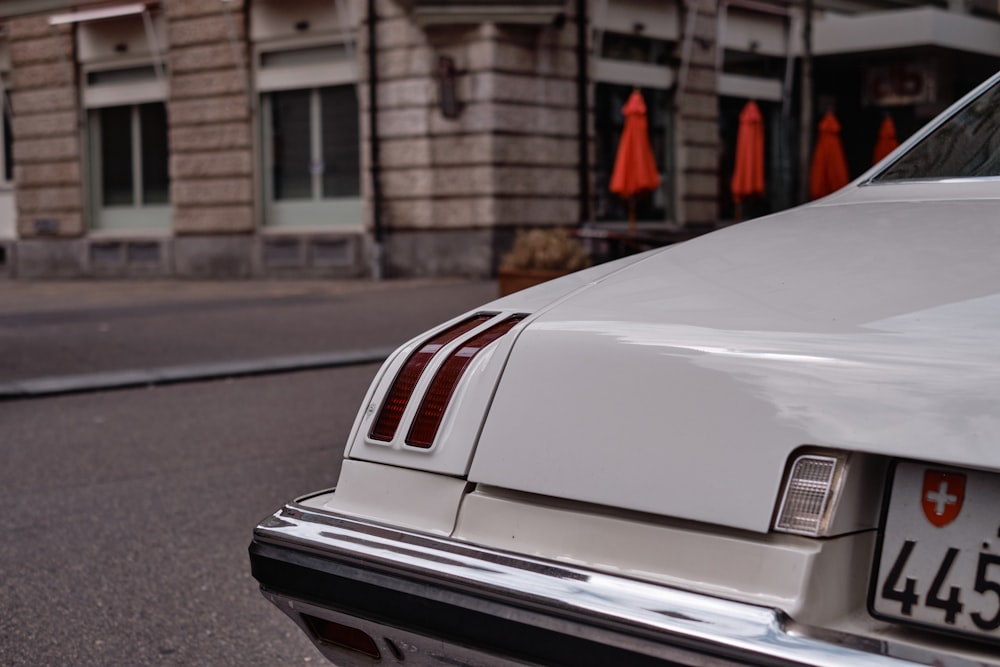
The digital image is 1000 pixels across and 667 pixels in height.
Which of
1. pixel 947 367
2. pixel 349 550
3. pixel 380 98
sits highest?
pixel 380 98

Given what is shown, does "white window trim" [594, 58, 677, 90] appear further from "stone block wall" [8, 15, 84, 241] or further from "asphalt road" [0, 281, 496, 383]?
"stone block wall" [8, 15, 84, 241]

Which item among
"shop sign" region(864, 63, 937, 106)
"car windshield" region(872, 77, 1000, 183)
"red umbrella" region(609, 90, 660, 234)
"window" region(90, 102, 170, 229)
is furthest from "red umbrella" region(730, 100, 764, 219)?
"car windshield" region(872, 77, 1000, 183)

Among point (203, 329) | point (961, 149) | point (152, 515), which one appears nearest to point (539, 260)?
point (203, 329)

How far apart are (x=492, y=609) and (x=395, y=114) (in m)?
18.1

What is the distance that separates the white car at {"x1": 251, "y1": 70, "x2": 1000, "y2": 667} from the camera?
1.63 metres

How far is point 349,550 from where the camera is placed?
2104 millimetres

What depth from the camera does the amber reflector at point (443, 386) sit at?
84.7 inches

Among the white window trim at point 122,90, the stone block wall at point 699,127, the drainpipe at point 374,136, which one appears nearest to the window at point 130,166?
the white window trim at point 122,90

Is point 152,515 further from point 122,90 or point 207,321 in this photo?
point 122,90

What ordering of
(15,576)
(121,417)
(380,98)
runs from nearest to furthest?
(15,576) < (121,417) < (380,98)

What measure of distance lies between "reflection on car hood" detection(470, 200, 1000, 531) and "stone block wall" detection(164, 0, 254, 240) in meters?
19.7

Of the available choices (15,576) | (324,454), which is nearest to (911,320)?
(15,576)

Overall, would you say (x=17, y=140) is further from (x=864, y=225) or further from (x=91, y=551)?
(x=864, y=225)

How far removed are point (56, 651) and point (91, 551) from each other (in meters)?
1.05
